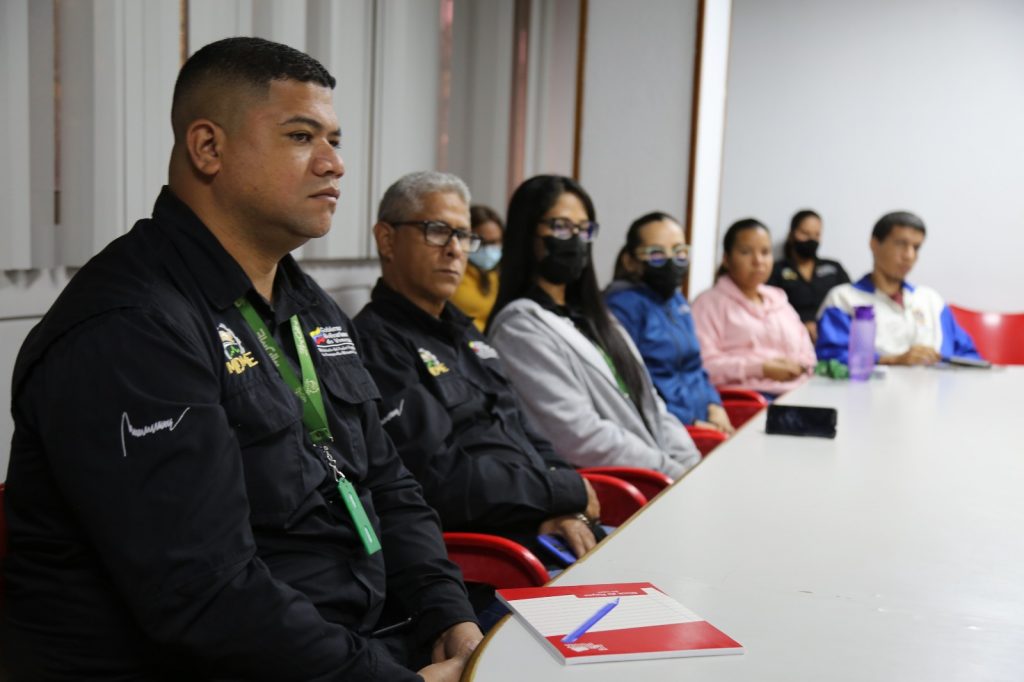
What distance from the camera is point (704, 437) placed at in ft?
11.1

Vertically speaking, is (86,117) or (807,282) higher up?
(86,117)

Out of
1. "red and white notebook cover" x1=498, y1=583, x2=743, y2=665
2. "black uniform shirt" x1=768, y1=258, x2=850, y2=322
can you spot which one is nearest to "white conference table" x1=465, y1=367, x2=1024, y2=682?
"red and white notebook cover" x1=498, y1=583, x2=743, y2=665

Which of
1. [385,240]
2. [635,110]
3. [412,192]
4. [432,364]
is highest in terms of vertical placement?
[635,110]

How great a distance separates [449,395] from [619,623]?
1.12 m

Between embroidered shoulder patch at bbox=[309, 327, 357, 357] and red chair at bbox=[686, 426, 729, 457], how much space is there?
75.2 inches

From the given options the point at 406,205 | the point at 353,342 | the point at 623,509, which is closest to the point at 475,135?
the point at 406,205

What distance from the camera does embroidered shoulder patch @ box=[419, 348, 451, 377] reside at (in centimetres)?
225

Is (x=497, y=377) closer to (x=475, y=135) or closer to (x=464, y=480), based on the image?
(x=464, y=480)

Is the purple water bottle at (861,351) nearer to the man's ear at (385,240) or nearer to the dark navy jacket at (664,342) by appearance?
the dark navy jacket at (664,342)

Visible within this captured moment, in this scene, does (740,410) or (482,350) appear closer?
(482,350)

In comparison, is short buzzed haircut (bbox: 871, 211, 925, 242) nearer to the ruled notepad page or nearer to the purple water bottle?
the purple water bottle

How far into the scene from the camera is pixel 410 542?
1711mm

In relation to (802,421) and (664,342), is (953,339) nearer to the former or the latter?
(664,342)

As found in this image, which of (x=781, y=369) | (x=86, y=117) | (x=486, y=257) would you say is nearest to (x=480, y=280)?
(x=486, y=257)
